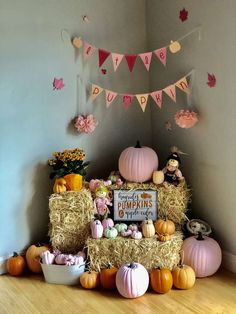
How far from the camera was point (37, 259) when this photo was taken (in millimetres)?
3023

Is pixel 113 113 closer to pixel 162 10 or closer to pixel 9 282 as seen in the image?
pixel 162 10

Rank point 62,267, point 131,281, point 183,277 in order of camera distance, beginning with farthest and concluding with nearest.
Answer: point 62,267 < point 183,277 < point 131,281

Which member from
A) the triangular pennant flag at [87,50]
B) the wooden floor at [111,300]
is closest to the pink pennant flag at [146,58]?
the triangular pennant flag at [87,50]

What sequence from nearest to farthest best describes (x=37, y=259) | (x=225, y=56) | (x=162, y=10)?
(x=225, y=56) → (x=37, y=259) → (x=162, y=10)

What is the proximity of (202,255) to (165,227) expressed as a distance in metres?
0.30

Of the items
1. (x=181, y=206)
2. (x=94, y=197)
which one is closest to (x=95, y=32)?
(x=94, y=197)

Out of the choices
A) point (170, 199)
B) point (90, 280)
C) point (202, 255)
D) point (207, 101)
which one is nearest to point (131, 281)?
point (90, 280)

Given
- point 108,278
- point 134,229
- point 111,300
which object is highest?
point 134,229

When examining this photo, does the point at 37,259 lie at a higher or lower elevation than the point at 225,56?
lower

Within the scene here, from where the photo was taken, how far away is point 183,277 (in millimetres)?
2746

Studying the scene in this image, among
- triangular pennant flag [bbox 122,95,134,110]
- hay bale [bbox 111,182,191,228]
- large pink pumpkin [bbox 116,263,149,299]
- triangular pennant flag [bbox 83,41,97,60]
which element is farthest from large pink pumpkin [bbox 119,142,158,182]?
triangular pennant flag [bbox 83,41,97,60]

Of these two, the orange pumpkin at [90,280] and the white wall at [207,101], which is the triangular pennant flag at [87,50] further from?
the orange pumpkin at [90,280]

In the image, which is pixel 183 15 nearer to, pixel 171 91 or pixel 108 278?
pixel 171 91

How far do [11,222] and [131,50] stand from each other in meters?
1.59
